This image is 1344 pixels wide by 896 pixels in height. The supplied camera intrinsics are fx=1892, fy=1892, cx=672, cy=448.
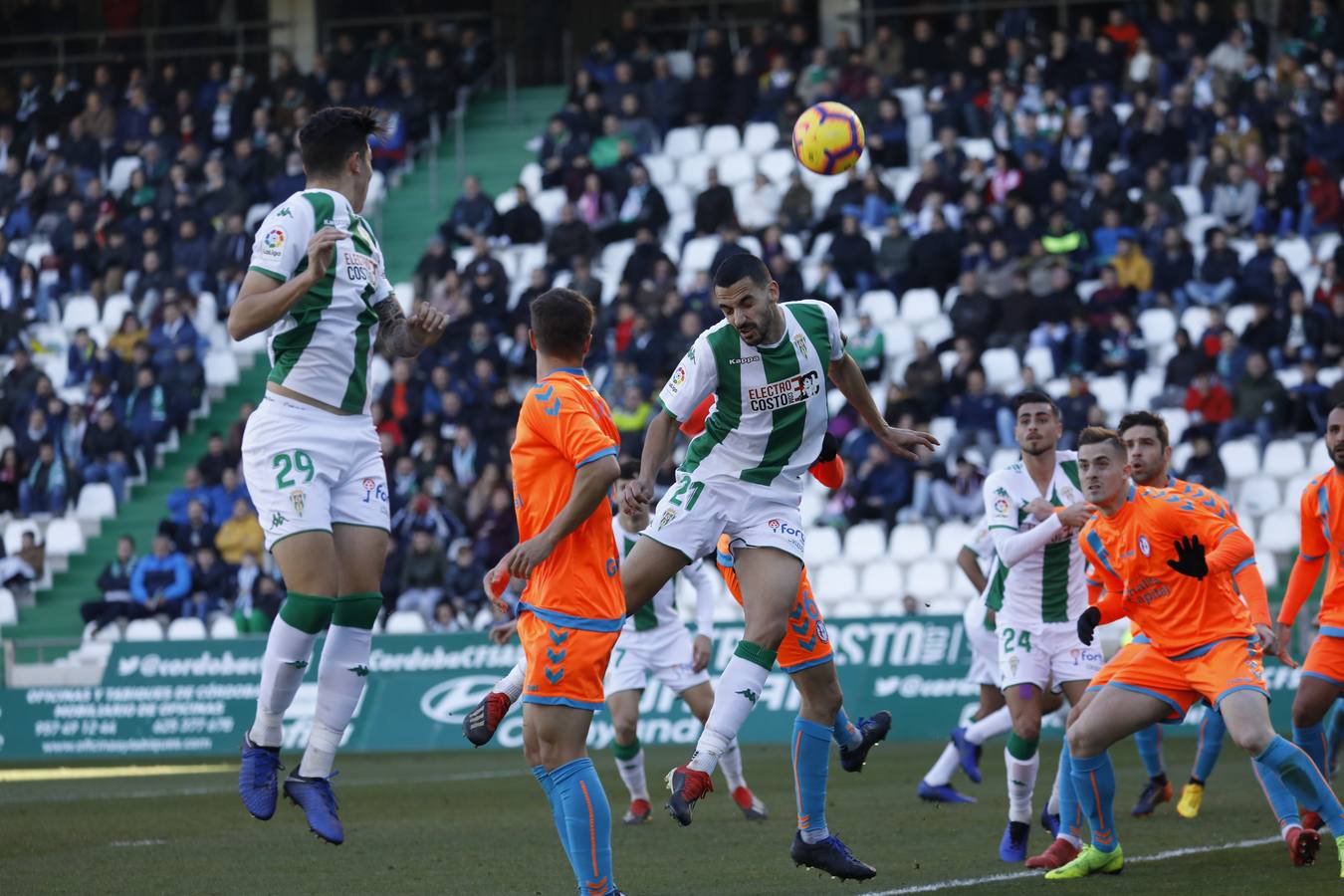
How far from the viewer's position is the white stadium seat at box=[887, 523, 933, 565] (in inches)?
823

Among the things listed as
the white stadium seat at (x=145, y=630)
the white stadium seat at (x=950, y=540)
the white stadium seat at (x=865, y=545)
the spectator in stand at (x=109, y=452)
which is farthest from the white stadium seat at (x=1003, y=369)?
the spectator in stand at (x=109, y=452)

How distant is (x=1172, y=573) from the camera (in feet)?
29.8

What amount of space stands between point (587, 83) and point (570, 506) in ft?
74.5

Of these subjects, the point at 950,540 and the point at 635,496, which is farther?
the point at 950,540

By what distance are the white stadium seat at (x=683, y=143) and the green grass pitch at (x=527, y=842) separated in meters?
13.6

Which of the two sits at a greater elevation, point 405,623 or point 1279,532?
point 1279,532

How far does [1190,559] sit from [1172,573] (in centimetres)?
14

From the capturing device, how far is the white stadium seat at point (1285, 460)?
66.8 ft

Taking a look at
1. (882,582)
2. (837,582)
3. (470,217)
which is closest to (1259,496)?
(882,582)

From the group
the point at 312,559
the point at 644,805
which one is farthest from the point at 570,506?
the point at 644,805

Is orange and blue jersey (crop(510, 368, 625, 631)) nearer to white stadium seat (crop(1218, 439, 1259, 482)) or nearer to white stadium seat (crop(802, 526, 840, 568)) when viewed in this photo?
white stadium seat (crop(802, 526, 840, 568))

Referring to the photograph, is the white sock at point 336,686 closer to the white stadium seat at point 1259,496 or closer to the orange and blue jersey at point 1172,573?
the orange and blue jersey at point 1172,573

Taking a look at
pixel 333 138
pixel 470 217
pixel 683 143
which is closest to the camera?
pixel 333 138

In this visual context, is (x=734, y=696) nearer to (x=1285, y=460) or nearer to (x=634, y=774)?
(x=634, y=774)
